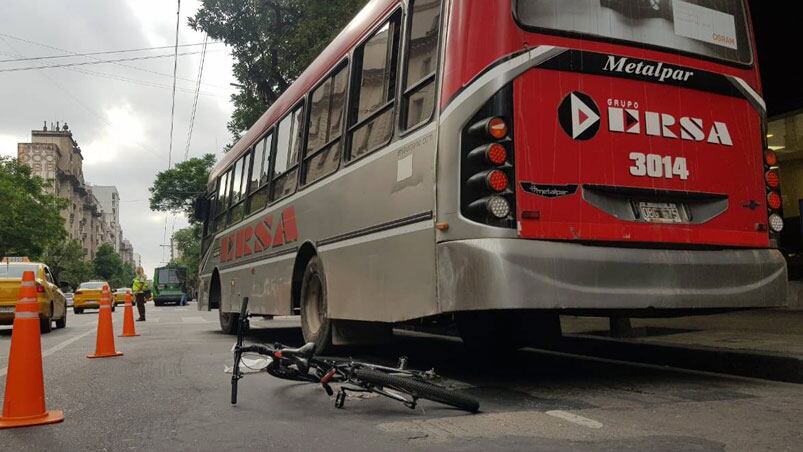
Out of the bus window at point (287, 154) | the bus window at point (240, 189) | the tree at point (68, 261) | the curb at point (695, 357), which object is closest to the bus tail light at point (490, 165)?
the curb at point (695, 357)

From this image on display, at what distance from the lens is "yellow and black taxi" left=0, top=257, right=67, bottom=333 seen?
14.0 meters

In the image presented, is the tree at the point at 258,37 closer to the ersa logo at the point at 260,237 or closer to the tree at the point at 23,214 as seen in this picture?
the ersa logo at the point at 260,237

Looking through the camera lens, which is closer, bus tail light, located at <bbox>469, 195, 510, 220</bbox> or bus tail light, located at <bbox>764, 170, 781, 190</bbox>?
bus tail light, located at <bbox>469, 195, 510, 220</bbox>

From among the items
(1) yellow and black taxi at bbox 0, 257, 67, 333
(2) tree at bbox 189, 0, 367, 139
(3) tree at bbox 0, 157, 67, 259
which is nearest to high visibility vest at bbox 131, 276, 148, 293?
(1) yellow and black taxi at bbox 0, 257, 67, 333

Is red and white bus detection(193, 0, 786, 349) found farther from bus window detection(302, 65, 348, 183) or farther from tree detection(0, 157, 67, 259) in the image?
tree detection(0, 157, 67, 259)

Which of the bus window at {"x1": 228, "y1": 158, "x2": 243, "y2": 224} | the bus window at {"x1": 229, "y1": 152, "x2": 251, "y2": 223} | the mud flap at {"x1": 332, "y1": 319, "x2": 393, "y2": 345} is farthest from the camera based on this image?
the bus window at {"x1": 228, "y1": 158, "x2": 243, "y2": 224}

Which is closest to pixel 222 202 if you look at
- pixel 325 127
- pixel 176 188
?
pixel 325 127

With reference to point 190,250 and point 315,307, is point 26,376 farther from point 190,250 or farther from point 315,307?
point 190,250

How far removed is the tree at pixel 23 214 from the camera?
4431 cm

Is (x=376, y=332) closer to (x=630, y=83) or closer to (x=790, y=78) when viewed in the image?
(x=630, y=83)

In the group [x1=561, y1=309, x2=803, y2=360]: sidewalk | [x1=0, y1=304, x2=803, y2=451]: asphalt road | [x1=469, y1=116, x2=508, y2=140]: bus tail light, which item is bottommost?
[x1=0, y1=304, x2=803, y2=451]: asphalt road

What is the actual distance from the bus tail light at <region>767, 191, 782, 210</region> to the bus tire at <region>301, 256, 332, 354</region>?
3.83 metres

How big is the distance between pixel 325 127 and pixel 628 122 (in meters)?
3.22

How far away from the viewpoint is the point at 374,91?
596cm
